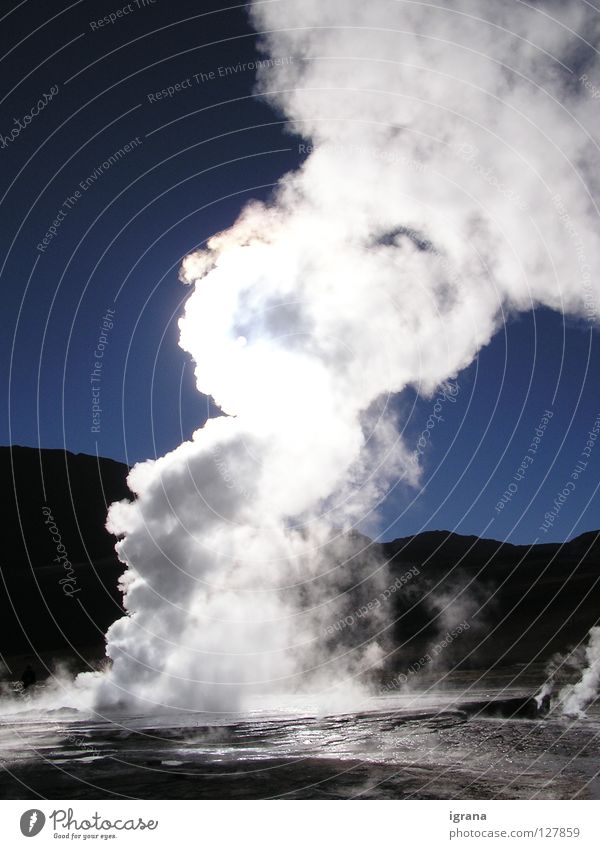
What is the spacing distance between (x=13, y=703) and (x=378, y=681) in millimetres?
27425

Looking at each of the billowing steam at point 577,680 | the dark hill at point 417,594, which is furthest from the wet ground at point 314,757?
the dark hill at point 417,594

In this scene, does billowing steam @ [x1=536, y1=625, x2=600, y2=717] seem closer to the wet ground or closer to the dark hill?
the wet ground

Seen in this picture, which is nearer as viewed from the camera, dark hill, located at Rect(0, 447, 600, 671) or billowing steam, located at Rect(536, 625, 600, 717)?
billowing steam, located at Rect(536, 625, 600, 717)

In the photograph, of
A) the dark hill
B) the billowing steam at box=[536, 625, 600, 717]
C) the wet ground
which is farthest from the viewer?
the dark hill

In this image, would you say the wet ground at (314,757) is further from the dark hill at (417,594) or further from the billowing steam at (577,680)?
the dark hill at (417,594)

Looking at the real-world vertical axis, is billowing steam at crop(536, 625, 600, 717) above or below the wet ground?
below

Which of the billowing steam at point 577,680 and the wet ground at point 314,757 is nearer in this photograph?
the wet ground at point 314,757

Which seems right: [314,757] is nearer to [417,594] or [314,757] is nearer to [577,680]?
[577,680]

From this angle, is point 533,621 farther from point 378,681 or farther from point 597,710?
point 597,710

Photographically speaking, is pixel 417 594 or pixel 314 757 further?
pixel 417 594

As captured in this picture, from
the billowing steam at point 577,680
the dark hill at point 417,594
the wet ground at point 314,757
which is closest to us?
the wet ground at point 314,757

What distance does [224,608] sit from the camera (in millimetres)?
40594

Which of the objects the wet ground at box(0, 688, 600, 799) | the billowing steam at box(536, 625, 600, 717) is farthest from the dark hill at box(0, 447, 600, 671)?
the wet ground at box(0, 688, 600, 799)

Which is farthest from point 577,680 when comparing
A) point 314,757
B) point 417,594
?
point 417,594
